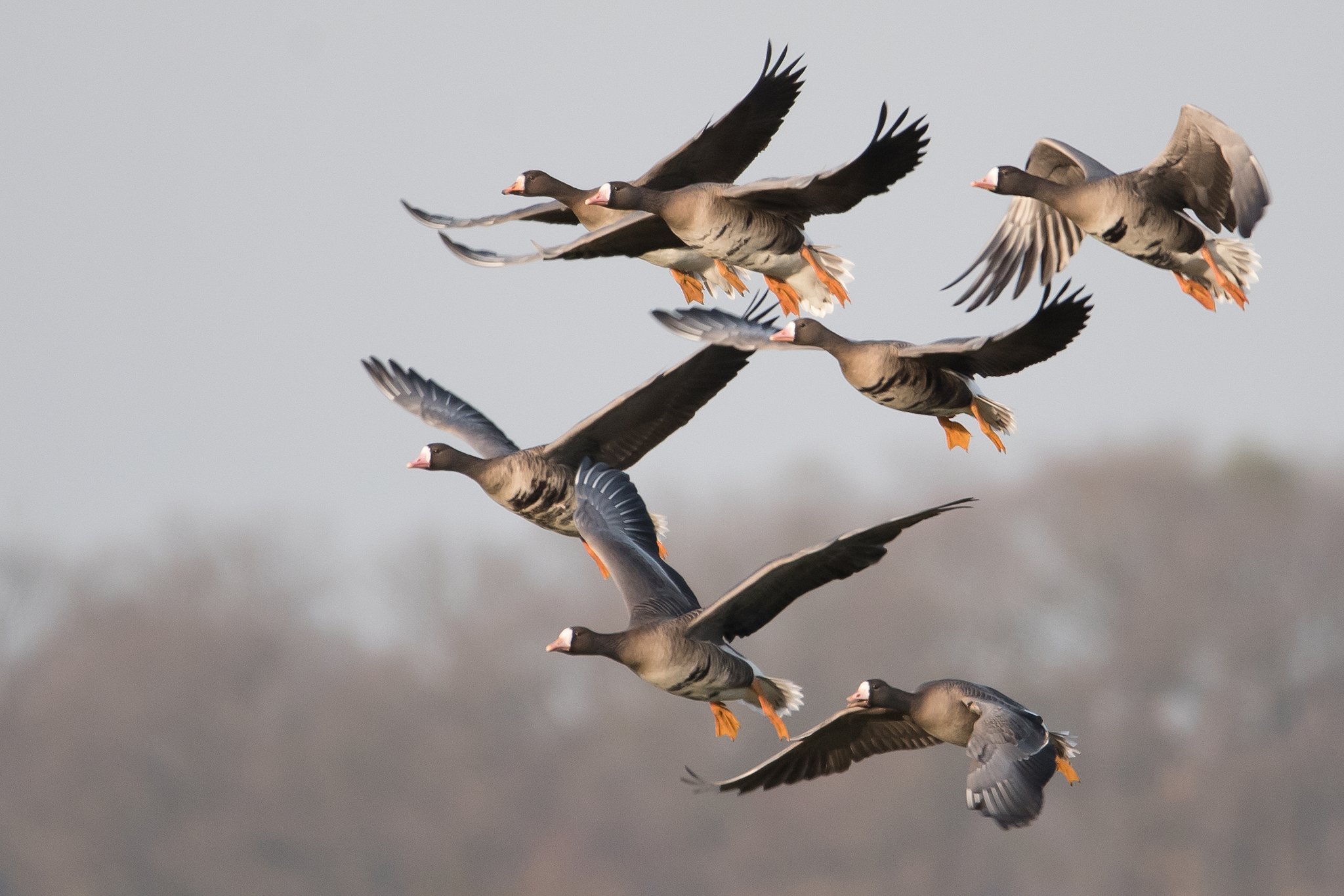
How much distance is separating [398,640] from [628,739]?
17.1 m

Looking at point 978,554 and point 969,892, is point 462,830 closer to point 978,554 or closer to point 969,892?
point 969,892

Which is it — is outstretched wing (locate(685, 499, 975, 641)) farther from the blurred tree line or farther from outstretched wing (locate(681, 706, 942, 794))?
the blurred tree line

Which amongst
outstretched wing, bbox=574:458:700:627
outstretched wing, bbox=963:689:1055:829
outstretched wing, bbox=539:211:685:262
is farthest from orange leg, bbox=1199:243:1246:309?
outstretched wing, bbox=574:458:700:627

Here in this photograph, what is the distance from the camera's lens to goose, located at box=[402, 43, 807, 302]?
12.9 meters

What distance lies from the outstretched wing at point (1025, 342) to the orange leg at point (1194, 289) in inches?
121

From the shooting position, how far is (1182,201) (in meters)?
12.8

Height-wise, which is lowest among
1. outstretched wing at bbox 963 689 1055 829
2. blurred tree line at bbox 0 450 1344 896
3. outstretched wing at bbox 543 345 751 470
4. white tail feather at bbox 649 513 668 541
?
outstretched wing at bbox 963 689 1055 829

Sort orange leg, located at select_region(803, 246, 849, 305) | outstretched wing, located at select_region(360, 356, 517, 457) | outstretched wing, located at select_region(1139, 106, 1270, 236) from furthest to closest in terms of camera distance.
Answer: outstretched wing, located at select_region(360, 356, 517, 457) < orange leg, located at select_region(803, 246, 849, 305) < outstretched wing, located at select_region(1139, 106, 1270, 236)

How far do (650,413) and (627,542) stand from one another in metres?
1.44

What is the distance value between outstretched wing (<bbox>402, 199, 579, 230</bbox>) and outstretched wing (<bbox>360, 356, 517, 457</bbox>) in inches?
54.6

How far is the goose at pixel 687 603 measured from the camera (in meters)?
10.4

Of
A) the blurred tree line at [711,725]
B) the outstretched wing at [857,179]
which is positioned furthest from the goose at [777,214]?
the blurred tree line at [711,725]

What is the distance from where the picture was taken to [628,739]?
62.4 m

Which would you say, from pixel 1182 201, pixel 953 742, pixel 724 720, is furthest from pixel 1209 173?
pixel 724 720
